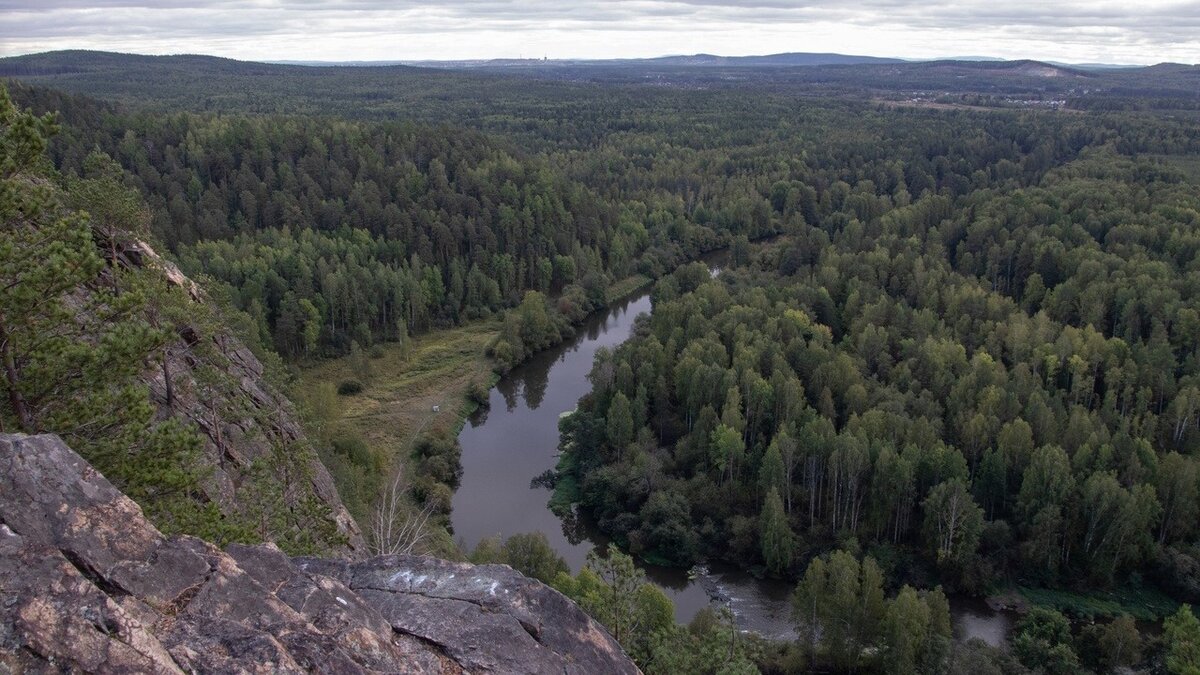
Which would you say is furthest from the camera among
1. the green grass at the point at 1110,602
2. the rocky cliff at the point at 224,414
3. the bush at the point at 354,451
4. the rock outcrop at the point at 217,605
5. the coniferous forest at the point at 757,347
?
the bush at the point at 354,451

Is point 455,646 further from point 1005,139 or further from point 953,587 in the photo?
point 1005,139

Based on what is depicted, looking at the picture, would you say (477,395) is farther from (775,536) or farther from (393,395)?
(775,536)

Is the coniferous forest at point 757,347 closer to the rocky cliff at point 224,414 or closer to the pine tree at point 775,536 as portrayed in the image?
the pine tree at point 775,536

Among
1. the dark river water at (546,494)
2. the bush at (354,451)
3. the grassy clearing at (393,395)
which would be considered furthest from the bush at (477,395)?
the bush at (354,451)

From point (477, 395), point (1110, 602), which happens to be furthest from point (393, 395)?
point (1110, 602)

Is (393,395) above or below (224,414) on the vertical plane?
below
